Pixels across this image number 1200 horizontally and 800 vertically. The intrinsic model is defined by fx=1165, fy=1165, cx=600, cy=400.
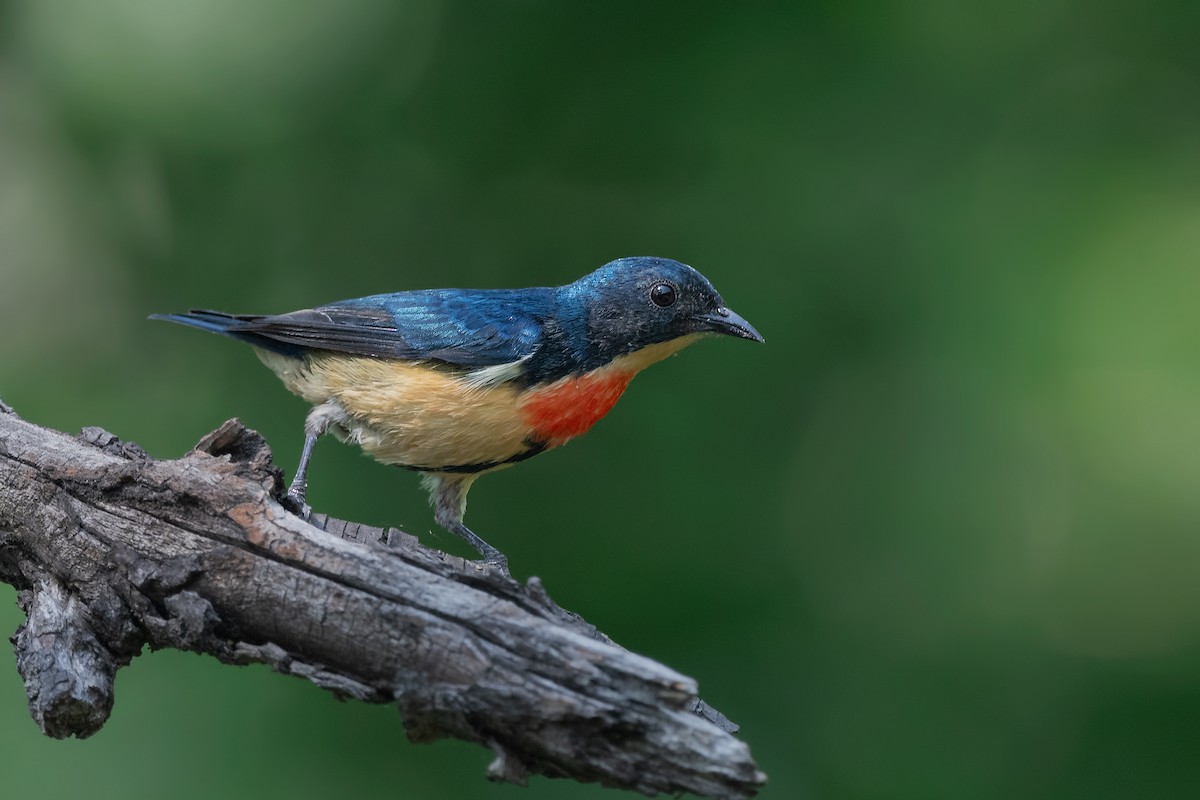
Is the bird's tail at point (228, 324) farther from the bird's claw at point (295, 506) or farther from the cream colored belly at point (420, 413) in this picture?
the bird's claw at point (295, 506)

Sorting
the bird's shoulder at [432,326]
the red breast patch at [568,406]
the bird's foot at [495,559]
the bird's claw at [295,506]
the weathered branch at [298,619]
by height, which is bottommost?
the weathered branch at [298,619]

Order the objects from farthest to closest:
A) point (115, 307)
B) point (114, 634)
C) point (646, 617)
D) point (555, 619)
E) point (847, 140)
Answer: point (115, 307) → point (847, 140) → point (646, 617) → point (114, 634) → point (555, 619)

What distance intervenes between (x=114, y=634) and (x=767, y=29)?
4.43 m

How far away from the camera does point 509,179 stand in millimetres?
6355

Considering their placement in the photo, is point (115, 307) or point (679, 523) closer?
point (679, 523)

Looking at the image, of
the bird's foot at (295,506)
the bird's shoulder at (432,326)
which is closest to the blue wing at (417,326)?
the bird's shoulder at (432,326)

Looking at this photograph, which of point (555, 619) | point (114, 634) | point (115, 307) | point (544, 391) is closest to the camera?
point (555, 619)

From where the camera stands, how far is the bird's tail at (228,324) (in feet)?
16.8

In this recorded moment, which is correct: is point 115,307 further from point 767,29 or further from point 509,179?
point 767,29

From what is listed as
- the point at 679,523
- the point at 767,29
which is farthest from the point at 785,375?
the point at 767,29

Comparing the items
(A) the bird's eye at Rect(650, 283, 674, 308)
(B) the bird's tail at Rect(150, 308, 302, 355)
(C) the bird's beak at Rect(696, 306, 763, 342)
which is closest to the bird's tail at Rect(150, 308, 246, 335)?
(B) the bird's tail at Rect(150, 308, 302, 355)

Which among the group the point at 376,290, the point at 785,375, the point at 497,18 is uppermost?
the point at 497,18

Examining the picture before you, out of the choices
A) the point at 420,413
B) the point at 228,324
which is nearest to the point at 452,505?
the point at 420,413

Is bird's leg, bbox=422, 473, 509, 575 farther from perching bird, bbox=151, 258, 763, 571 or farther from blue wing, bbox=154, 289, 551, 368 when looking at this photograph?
blue wing, bbox=154, 289, 551, 368
